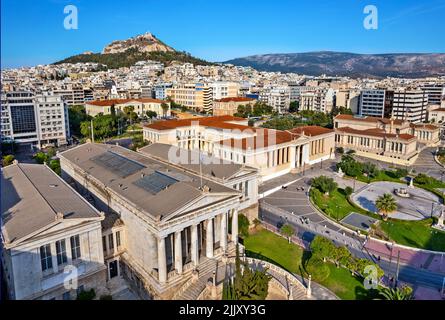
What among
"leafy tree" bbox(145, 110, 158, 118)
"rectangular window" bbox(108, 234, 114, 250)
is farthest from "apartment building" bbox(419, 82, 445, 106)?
"rectangular window" bbox(108, 234, 114, 250)

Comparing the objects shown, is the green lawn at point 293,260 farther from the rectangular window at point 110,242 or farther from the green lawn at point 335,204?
the rectangular window at point 110,242

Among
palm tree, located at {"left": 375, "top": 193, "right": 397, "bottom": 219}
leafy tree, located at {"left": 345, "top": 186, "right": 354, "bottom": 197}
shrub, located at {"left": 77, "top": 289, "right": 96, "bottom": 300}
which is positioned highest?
palm tree, located at {"left": 375, "top": 193, "right": 397, "bottom": 219}

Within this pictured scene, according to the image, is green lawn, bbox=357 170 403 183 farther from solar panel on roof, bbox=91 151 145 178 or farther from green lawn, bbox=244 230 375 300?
solar panel on roof, bbox=91 151 145 178

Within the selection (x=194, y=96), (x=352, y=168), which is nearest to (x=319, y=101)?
(x=194, y=96)

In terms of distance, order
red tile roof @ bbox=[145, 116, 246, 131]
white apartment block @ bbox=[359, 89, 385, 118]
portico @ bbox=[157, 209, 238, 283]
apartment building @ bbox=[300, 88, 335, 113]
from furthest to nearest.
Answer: apartment building @ bbox=[300, 88, 335, 113]
white apartment block @ bbox=[359, 89, 385, 118]
red tile roof @ bbox=[145, 116, 246, 131]
portico @ bbox=[157, 209, 238, 283]

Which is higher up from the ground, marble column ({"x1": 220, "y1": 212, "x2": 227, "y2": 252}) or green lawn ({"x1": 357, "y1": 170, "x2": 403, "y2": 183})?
marble column ({"x1": 220, "y1": 212, "x2": 227, "y2": 252})

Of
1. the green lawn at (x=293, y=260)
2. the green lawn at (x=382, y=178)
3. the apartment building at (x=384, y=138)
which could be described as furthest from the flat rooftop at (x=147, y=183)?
the apartment building at (x=384, y=138)

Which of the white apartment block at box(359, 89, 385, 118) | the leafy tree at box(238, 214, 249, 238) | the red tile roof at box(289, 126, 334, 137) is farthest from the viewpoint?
the white apartment block at box(359, 89, 385, 118)
